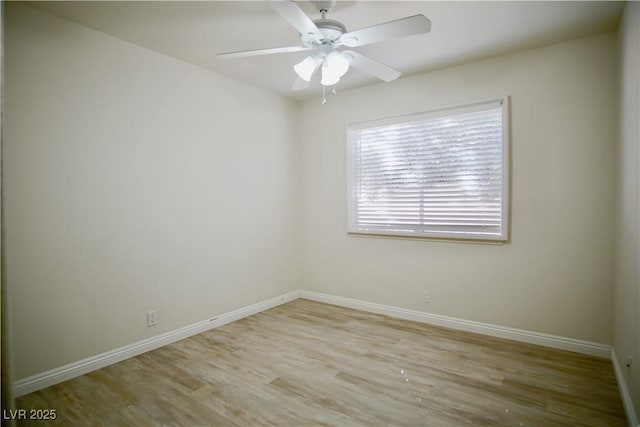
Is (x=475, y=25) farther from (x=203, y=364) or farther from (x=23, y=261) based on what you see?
(x=23, y=261)

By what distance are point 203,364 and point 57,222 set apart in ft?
4.77

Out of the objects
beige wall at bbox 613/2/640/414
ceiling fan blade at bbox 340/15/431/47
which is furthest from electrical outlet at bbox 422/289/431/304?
ceiling fan blade at bbox 340/15/431/47

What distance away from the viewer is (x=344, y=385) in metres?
2.40

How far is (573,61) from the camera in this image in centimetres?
285

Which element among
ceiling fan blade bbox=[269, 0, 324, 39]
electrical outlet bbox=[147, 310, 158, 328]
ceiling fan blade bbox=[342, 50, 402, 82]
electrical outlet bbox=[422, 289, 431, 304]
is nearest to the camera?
ceiling fan blade bbox=[269, 0, 324, 39]

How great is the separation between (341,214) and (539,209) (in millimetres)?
2008

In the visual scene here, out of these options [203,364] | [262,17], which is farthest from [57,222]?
[262,17]

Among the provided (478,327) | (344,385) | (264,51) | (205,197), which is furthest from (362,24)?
(478,327)

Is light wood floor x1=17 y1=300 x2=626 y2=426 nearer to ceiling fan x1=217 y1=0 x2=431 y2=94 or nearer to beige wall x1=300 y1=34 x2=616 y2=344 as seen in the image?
beige wall x1=300 y1=34 x2=616 y2=344

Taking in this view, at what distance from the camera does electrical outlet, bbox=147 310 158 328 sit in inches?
118

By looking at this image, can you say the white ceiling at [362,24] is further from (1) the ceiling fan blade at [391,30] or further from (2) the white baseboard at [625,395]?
(2) the white baseboard at [625,395]

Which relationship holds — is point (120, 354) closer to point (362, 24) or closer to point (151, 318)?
point (151, 318)

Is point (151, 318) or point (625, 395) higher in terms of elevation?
point (151, 318)

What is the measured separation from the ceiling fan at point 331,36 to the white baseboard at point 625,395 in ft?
7.66
